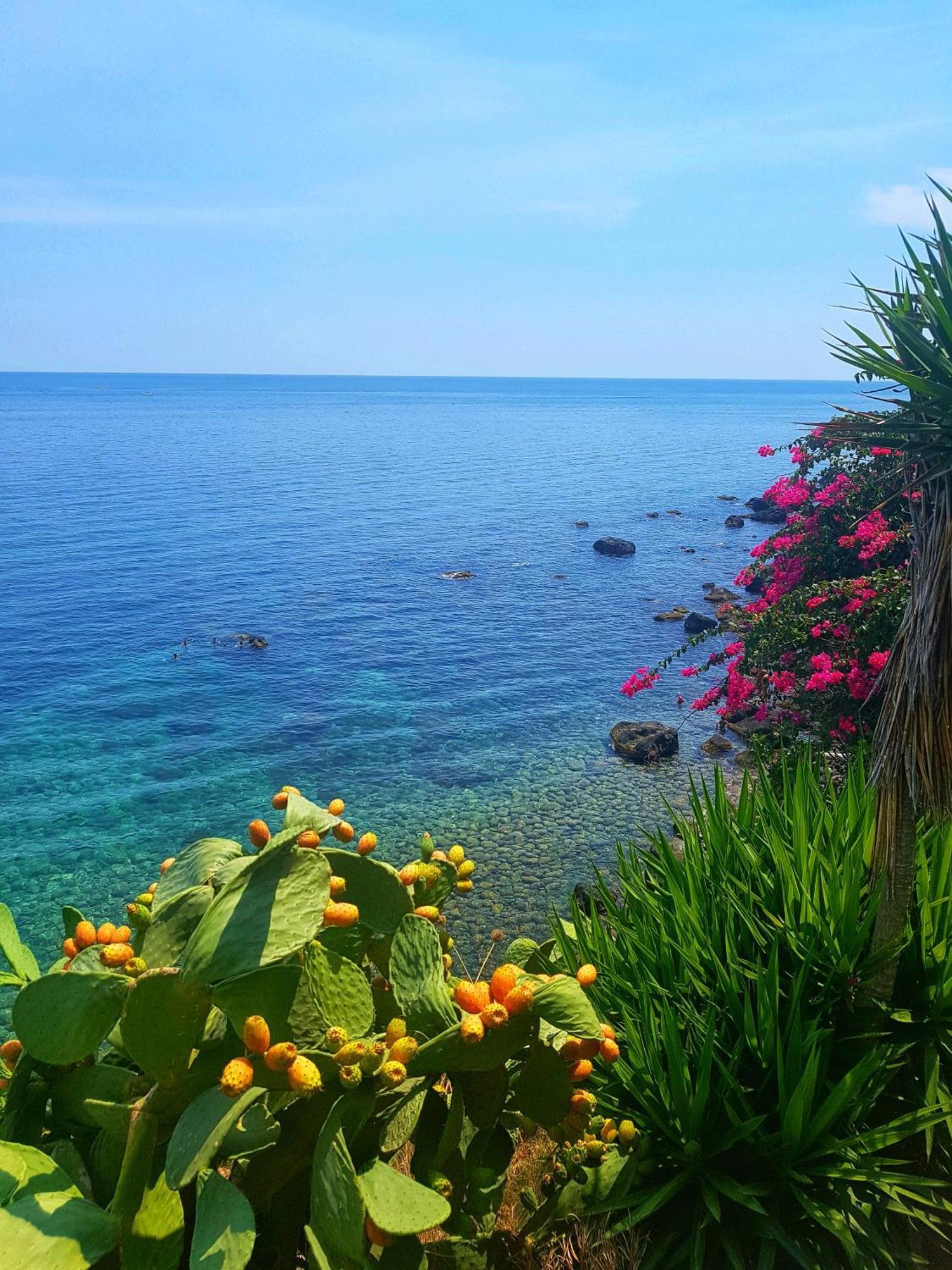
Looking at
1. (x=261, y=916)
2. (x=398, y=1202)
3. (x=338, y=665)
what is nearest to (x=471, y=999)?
(x=398, y=1202)

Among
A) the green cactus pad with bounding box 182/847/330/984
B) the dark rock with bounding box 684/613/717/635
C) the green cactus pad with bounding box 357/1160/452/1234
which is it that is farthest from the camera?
the dark rock with bounding box 684/613/717/635

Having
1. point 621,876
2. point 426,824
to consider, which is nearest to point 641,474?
point 426,824

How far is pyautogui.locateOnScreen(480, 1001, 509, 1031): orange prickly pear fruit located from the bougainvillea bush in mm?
7575

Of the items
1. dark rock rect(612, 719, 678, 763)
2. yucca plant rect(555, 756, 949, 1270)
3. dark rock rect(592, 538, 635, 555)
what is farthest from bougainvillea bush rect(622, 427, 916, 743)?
dark rock rect(592, 538, 635, 555)

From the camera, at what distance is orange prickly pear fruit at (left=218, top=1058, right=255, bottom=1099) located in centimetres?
198

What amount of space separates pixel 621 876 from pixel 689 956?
132 centimetres

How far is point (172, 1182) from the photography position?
6.76ft

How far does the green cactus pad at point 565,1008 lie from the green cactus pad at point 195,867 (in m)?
1.05

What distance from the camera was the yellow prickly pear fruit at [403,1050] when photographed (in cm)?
241

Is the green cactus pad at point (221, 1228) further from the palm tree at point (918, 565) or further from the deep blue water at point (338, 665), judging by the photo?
the deep blue water at point (338, 665)

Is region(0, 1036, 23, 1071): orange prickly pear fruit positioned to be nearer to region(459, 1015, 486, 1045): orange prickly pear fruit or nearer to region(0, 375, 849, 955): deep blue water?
region(459, 1015, 486, 1045): orange prickly pear fruit

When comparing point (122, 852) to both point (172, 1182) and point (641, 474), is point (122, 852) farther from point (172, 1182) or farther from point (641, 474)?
point (641, 474)

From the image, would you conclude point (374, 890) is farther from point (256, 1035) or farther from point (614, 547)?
point (614, 547)

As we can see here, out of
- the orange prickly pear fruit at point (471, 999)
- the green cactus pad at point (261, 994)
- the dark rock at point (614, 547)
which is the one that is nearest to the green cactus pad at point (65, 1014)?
the green cactus pad at point (261, 994)
